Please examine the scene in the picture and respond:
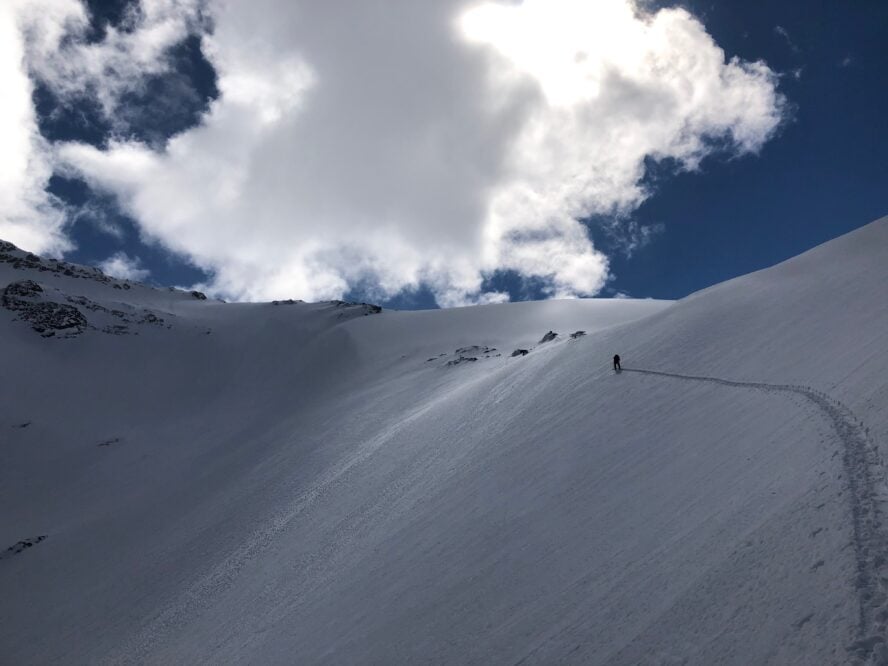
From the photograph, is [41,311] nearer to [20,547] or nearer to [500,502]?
[20,547]

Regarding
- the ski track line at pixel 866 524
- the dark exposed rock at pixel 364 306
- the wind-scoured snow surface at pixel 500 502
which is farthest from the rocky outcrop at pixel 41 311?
the ski track line at pixel 866 524

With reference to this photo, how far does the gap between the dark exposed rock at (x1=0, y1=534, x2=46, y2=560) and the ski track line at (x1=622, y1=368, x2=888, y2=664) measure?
4625 cm

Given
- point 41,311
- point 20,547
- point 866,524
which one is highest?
point 41,311

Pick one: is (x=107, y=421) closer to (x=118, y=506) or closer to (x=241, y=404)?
(x=241, y=404)

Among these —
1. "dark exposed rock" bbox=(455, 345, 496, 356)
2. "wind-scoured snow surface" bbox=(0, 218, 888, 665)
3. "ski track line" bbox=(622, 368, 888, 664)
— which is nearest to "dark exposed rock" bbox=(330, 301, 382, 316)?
"wind-scoured snow surface" bbox=(0, 218, 888, 665)

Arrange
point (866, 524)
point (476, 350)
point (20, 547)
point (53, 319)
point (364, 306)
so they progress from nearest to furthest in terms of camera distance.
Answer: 1. point (866, 524)
2. point (20, 547)
3. point (476, 350)
4. point (53, 319)
5. point (364, 306)

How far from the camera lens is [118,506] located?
42.3m

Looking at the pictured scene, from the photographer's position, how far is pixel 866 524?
982 centimetres

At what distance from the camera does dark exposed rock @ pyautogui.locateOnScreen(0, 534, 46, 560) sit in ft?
123

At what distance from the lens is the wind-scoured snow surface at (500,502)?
10719mm

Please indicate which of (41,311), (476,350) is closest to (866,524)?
(476,350)

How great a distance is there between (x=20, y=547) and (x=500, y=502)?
36.0 metres

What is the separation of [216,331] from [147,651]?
196ft

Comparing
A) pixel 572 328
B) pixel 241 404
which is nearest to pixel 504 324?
pixel 572 328
